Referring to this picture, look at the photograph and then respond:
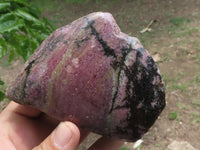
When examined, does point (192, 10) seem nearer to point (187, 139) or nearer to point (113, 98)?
point (187, 139)

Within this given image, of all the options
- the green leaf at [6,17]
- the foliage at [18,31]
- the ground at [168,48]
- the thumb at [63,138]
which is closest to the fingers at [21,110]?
the foliage at [18,31]

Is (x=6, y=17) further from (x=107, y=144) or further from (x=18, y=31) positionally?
(x=107, y=144)

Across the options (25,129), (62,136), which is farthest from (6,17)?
(62,136)

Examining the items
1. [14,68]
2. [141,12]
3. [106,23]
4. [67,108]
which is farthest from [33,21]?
[141,12]

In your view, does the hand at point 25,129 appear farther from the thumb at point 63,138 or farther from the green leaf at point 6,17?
the green leaf at point 6,17

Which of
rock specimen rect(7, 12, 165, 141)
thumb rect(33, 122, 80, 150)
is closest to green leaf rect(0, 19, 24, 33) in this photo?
rock specimen rect(7, 12, 165, 141)
